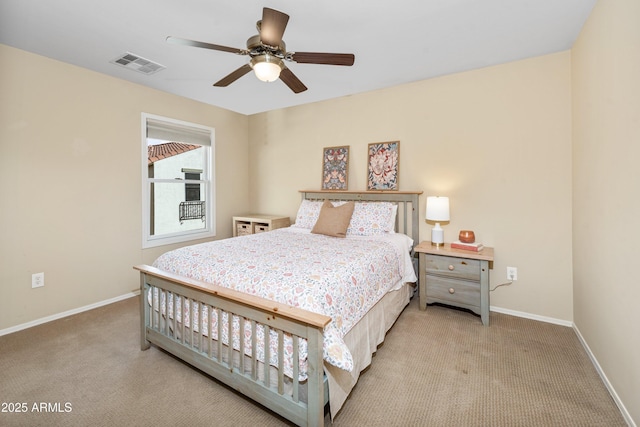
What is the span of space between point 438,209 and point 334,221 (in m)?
1.08

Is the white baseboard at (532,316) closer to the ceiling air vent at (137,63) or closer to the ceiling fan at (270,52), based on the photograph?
the ceiling fan at (270,52)

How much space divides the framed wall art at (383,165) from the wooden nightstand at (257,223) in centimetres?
139

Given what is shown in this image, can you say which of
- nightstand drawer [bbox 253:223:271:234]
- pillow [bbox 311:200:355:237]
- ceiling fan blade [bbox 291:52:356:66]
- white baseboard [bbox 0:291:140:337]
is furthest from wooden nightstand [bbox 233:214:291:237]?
ceiling fan blade [bbox 291:52:356:66]

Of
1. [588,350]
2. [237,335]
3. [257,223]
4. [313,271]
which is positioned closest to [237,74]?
[313,271]

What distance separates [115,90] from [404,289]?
3.80 meters

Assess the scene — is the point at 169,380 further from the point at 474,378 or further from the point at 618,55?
the point at 618,55

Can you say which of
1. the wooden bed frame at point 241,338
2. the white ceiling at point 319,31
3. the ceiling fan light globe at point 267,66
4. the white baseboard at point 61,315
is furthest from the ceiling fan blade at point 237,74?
the white baseboard at point 61,315

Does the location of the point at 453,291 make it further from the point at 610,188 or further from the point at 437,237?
the point at 610,188

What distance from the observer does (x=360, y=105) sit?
3.65m

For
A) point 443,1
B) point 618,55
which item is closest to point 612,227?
point 618,55

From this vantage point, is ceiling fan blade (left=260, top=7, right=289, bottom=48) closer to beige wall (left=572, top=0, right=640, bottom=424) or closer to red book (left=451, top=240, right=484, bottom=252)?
beige wall (left=572, top=0, right=640, bottom=424)

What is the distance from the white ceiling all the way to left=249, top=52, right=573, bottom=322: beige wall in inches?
10.1

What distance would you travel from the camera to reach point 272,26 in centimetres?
167

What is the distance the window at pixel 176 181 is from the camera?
11.7ft
